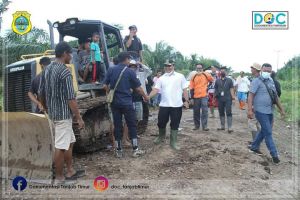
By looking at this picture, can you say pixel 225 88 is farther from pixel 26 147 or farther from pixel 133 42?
pixel 26 147

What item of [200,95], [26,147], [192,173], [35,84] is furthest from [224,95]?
[26,147]

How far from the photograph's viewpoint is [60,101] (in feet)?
14.8

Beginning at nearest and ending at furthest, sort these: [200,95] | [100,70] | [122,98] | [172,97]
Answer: [122,98]
[172,97]
[100,70]
[200,95]

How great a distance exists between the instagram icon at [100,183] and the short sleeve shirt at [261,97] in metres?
3.36

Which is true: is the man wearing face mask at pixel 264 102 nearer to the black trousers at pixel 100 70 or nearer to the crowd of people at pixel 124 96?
the crowd of people at pixel 124 96

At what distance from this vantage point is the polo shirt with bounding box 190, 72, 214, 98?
343 inches

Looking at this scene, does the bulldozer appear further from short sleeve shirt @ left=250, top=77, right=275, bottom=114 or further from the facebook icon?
short sleeve shirt @ left=250, top=77, right=275, bottom=114

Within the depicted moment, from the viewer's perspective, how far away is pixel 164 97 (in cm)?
660

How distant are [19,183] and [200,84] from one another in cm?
535

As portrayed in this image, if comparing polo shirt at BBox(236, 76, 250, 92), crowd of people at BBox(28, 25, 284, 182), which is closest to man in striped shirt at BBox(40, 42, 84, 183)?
crowd of people at BBox(28, 25, 284, 182)

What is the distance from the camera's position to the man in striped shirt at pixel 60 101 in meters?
4.49

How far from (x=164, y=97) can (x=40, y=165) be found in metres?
2.72

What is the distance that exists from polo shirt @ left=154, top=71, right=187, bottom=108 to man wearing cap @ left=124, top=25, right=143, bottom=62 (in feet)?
5.65

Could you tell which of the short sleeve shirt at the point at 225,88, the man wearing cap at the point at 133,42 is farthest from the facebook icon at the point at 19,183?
the short sleeve shirt at the point at 225,88
